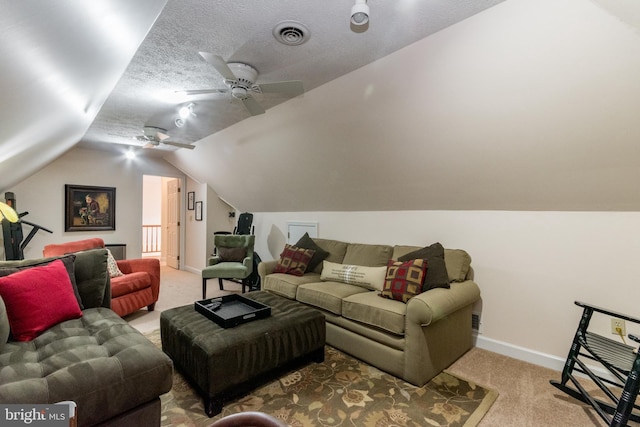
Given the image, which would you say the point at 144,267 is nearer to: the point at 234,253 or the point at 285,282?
the point at 234,253

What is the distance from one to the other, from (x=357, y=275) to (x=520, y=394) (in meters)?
1.57

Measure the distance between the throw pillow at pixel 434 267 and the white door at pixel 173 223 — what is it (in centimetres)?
557

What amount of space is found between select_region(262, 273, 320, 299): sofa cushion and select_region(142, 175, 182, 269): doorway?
404 cm

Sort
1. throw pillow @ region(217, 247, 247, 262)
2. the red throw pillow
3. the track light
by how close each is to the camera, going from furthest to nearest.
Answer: throw pillow @ region(217, 247, 247, 262), the track light, the red throw pillow

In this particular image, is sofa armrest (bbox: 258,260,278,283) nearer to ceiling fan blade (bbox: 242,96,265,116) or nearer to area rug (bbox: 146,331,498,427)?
area rug (bbox: 146,331,498,427)

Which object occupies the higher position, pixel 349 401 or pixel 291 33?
pixel 291 33

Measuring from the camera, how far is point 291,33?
1.89 meters

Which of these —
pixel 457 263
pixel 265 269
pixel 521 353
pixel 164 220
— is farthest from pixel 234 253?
pixel 521 353

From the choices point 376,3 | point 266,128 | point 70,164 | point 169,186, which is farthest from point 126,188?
point 376,3

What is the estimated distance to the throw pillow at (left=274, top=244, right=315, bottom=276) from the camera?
3.62 metres

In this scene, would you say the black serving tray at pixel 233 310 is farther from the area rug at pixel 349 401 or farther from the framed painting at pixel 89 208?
the framed painting at pixel 89 208

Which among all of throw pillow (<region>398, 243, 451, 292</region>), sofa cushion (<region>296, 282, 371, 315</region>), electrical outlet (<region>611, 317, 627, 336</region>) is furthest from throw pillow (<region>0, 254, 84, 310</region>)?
electrical outlet (<region>611, 317, 627, 336</region>)

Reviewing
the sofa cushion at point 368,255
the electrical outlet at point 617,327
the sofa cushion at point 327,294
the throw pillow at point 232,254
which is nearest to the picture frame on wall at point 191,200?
the throw pillow at point 232,254

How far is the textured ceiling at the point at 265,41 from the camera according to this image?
169 cm
